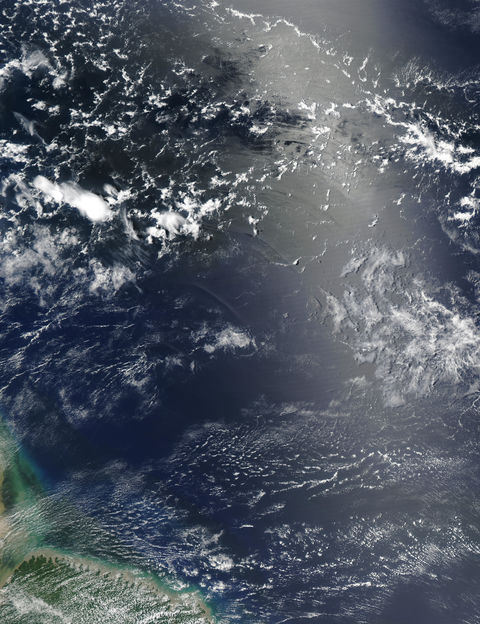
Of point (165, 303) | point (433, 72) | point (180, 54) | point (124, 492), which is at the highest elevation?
point (433, 72)

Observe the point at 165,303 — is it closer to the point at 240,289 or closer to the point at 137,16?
the point at 240,289

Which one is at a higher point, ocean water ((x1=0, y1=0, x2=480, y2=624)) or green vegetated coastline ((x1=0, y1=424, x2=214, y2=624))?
ocean water ((x1=0, y1=0, x2=480, y2=624))

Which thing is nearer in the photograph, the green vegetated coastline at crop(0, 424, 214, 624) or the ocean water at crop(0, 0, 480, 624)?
the ocean water at crop(0, 0, 480, 624)

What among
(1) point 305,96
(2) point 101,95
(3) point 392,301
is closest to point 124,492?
(3) point 392,301

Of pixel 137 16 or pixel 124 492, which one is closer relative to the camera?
pixel 124 492

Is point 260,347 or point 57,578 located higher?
point 260,347

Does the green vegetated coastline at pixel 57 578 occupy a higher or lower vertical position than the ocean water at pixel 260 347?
lower

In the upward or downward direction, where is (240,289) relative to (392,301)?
downward

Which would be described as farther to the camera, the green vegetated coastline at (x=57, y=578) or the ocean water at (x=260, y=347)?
the green vegetated coastline at (x=57, y=578)
